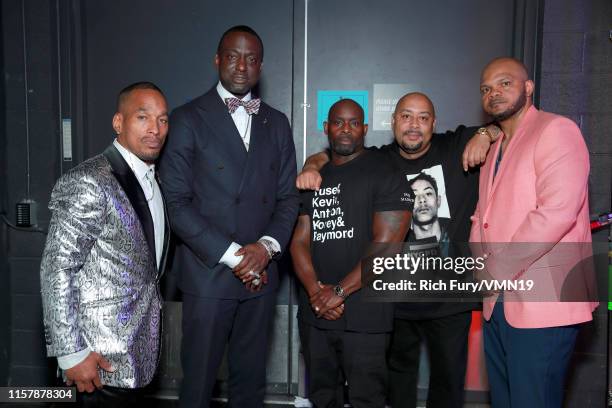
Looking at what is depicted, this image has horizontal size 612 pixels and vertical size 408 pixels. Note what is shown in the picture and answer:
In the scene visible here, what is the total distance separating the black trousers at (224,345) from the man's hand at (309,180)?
1.89 feet

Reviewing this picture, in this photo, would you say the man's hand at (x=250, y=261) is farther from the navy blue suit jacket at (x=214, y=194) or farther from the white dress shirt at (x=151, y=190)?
the white dress shirt at (x=151, y=190)

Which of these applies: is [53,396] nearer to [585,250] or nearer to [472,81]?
[585,250]

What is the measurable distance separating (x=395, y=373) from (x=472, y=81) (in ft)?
6.57

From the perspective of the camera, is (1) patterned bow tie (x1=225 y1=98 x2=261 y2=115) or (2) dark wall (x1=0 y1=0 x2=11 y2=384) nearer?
(1) patterned bow tie (x1=225 y1=98 x2=261 y2=115)

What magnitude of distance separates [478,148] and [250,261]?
4.05ft

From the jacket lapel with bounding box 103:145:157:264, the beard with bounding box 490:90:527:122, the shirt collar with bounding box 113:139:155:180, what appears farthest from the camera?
the beard with bounding box 490:90:527:122

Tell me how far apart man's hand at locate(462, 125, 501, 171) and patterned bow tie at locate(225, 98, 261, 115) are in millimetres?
1077

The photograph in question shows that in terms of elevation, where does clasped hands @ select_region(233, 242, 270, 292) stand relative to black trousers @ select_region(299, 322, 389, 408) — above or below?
above

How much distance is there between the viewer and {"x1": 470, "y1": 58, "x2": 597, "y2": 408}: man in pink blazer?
7.33 feet

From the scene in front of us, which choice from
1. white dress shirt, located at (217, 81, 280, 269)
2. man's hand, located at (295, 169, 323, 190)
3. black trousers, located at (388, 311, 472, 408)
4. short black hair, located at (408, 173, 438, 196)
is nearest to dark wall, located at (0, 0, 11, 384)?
white dress shirt, located at (217, 81, 280, 269)

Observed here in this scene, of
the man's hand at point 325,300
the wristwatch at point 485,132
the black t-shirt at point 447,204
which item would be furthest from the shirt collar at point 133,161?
the wristwatch at point 485,132

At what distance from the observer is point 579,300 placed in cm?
230

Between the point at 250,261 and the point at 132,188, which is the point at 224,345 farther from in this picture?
the point at 132,188

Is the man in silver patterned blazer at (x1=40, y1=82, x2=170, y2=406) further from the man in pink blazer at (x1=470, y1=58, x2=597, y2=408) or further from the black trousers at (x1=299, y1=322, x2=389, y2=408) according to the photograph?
the man in pink blazer at (x1=470, y1=58, x2=597, y2=408)
